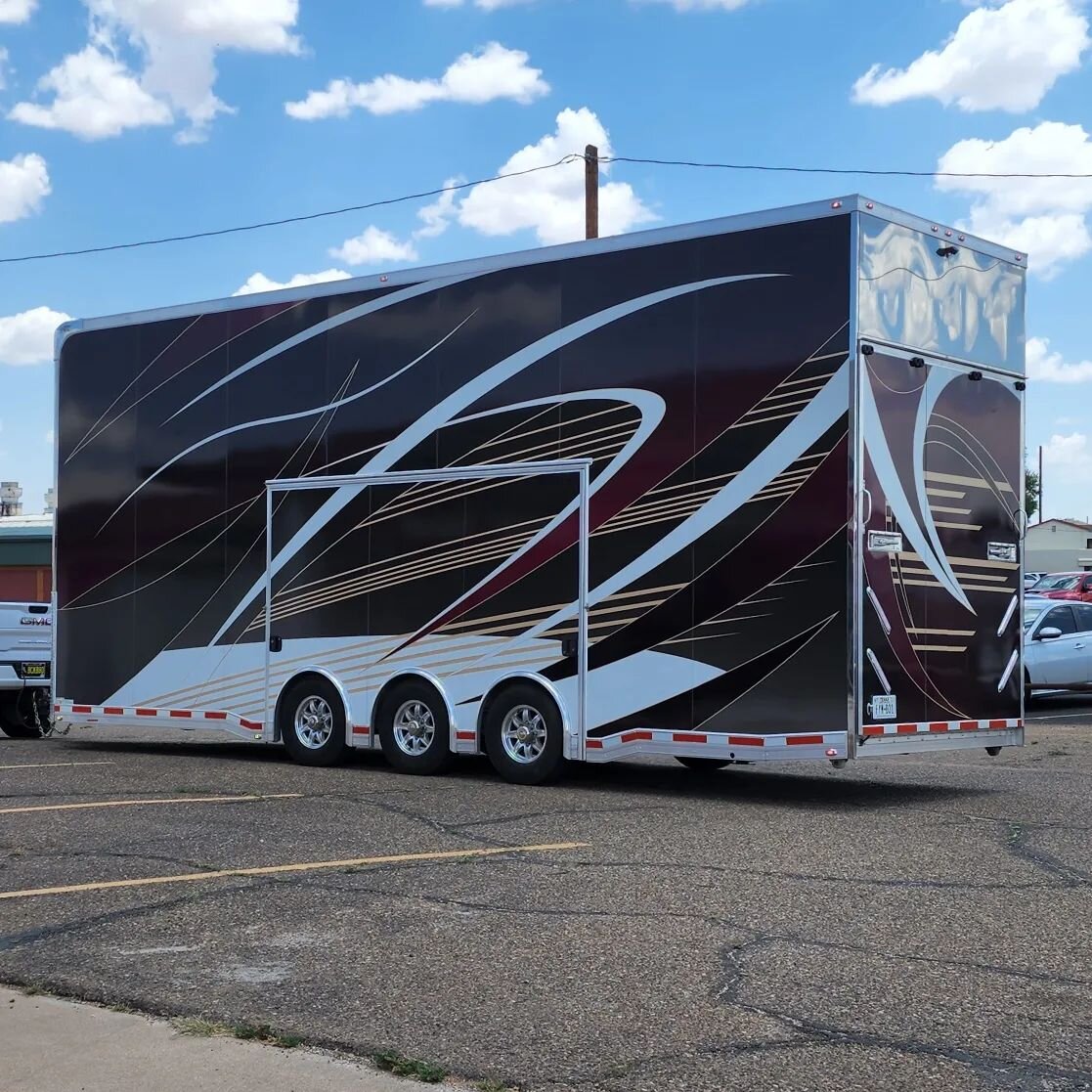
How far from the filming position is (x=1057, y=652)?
22.0 m

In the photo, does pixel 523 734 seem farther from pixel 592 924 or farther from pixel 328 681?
pixel 592 924

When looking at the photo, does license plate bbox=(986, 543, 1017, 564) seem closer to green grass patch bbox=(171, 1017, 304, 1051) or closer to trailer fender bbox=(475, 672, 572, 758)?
trailer fender bbox=(475, 672, 572, 758)

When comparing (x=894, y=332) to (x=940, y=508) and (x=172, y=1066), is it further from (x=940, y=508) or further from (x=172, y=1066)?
(x=172, y=1066)

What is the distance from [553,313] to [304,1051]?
8.05 m

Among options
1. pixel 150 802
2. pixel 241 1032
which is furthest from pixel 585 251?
pixel 241 1032

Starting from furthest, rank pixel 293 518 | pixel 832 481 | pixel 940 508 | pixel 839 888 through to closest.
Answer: pixel 293 518, pixel 940 508, pixel 832 481, pixel 839 888

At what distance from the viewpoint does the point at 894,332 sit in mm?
11219

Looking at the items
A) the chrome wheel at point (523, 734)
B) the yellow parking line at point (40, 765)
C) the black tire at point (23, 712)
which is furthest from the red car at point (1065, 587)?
the yellow parking line at point (40, 765)

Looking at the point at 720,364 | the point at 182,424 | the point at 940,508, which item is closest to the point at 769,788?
the point at 940,508

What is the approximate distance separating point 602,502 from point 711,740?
204 centimetres

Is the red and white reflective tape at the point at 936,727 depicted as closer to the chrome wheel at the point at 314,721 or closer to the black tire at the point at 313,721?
the black tire at the point at 313,721

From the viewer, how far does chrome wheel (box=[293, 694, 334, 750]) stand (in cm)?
1376

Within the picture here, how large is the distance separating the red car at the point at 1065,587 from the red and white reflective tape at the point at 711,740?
2101cm

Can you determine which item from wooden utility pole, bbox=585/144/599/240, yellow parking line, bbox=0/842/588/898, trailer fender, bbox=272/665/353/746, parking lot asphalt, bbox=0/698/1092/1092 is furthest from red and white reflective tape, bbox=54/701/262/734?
wooden utility pole, bbox=585/144/599/240
